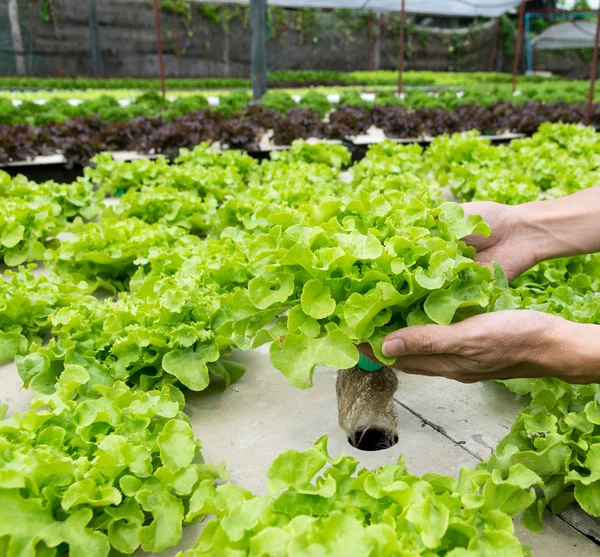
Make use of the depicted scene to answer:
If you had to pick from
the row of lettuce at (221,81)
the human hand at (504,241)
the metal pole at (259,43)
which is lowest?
the human hand at (504,241)

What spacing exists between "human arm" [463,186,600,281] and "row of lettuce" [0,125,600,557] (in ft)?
0.69

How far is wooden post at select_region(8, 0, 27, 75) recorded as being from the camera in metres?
23.2

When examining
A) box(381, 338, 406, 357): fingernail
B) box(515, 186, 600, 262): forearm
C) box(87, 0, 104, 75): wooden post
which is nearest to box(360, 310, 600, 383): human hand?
box(381, 338, 406, 357): fingernail

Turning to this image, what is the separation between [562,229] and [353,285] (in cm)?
120

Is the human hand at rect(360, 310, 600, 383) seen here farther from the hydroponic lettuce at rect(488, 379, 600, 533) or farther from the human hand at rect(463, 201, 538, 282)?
the human hand at rect(463, 201, 538, 282)

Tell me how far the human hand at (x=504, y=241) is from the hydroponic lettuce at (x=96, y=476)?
→ 1371mm

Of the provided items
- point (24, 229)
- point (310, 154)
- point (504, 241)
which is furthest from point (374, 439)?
point (310, 154)

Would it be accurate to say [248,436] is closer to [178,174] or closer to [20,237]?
[20,237]

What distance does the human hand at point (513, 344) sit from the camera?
1.80 m

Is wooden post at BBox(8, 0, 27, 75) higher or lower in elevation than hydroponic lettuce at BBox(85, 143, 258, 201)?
higher

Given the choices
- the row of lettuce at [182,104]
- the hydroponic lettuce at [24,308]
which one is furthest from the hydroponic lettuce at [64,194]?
the row of lettuce at [182,104]

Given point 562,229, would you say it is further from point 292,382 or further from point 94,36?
point 94,36

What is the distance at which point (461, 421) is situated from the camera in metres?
2.60

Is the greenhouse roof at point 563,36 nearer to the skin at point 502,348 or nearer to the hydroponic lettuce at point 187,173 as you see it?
the hydroponic lettuce at point 187,173
